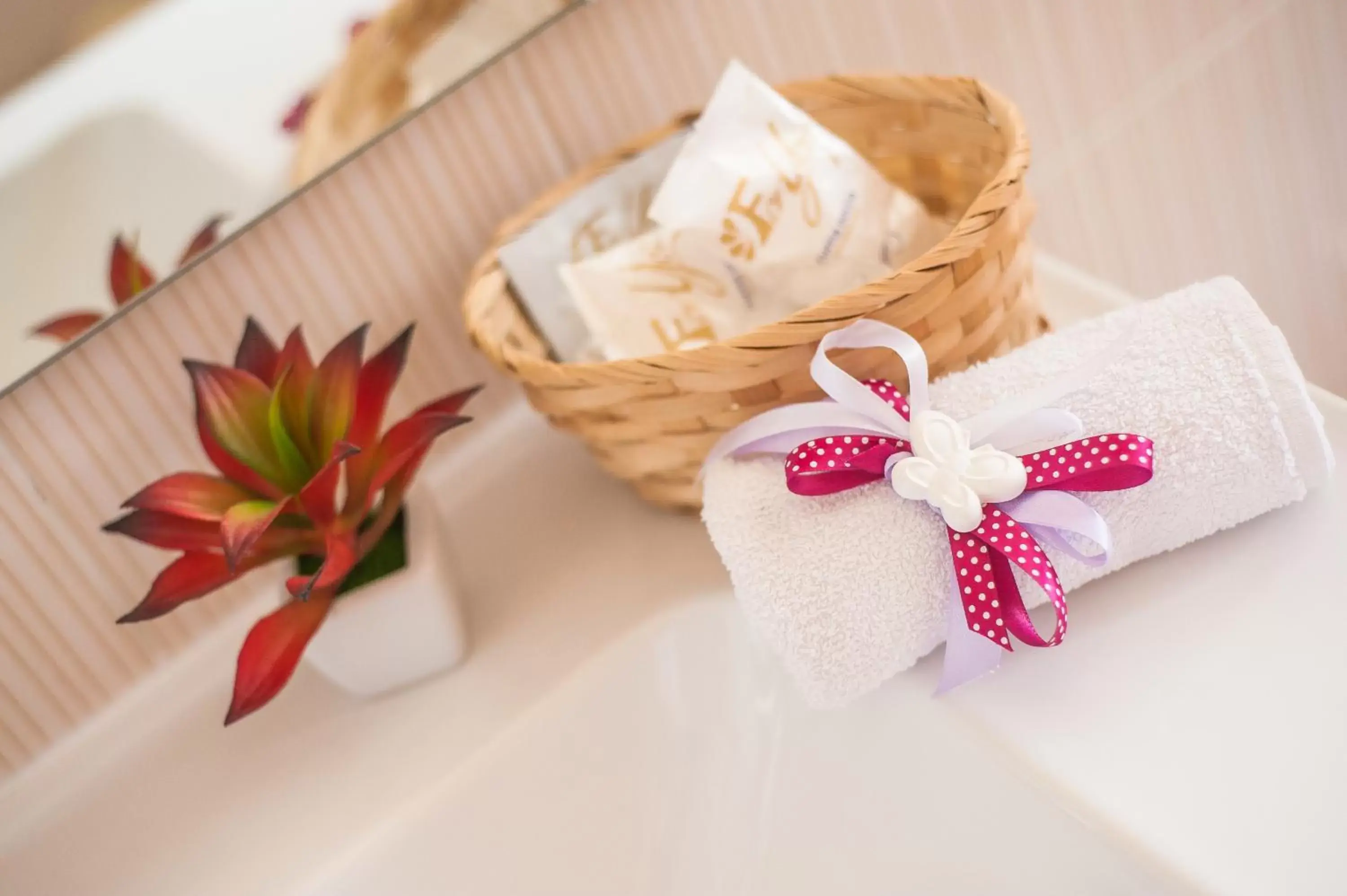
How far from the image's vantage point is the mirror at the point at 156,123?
1.88ft

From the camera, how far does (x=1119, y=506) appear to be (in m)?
0.50

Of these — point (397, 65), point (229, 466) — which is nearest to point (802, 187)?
point (397, 65)

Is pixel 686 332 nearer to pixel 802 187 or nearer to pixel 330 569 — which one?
pixel 802 187

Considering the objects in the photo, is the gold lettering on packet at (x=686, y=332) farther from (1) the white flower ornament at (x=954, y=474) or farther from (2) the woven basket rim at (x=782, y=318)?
(1) the white flower ornament at (x=954, y=474)

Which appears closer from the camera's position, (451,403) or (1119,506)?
(1119,506)

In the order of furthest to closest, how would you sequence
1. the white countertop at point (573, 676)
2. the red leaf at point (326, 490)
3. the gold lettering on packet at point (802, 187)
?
the gold lettering on packet at point (802, 187)
the red leaf at point (326, 490)
the white countertop at point (573, 676)

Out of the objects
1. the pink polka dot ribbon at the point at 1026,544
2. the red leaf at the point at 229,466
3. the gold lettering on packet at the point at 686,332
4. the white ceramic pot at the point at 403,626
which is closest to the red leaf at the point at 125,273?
the red leaf at the point at 229,466

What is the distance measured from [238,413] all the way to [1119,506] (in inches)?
18.2

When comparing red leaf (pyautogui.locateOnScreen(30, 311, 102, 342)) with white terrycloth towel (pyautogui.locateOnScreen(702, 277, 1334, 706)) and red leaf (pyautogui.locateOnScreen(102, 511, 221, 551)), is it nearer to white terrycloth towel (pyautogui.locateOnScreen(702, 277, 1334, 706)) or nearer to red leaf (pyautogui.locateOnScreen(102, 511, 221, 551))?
red leaf (pyautogui.locateOnScreen(102, 511, 221, 551))

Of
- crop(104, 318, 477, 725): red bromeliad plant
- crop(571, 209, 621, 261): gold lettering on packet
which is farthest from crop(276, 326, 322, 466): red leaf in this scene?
crop(571, 209, 621, 261): gold lettering on packet

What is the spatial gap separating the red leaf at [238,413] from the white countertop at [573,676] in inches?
7.0

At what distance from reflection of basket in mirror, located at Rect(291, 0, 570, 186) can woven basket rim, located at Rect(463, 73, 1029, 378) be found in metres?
0.10

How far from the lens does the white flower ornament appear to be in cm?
49

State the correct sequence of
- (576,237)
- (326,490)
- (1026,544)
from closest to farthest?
(1026,544)
(326,490)
(576,237)
